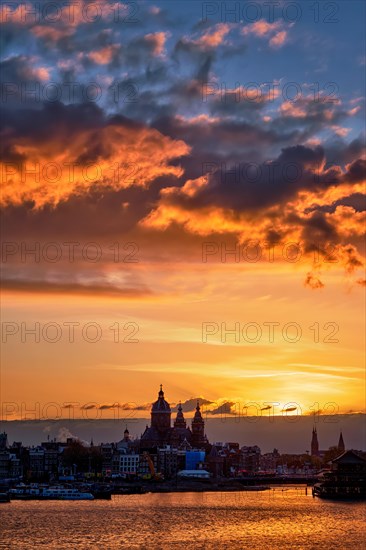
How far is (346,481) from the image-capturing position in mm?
184500

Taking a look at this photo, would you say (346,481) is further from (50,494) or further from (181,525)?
(181,525)

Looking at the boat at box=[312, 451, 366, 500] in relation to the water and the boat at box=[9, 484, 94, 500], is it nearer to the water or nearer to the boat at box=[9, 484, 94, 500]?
the water

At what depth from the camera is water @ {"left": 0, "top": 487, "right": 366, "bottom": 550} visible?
309 feet

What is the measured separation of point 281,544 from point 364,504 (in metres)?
74.0

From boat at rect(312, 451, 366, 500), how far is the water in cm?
1843

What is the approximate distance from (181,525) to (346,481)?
78.3 m

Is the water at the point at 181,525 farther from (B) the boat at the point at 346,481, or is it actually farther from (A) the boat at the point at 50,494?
(B) the boat at the point at 346,481

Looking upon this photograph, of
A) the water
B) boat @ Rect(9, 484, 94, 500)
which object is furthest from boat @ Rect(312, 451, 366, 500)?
boat @ Rect(9, 484, 94, 500)

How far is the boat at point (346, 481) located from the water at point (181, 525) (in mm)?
18433

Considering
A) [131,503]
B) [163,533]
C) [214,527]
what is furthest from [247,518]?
[131,503]

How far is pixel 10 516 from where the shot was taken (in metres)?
128

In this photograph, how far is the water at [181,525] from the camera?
94.2 m

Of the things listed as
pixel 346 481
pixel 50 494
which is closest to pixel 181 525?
pixel 50 494

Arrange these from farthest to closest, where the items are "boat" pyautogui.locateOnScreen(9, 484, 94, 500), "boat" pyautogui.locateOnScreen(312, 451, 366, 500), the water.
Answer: "boat" pyautogui.locateOnScreen(312, 451, 366, 500), "boat" pyautogui.locateOnScreen(9, 484, 94, 500), the water
